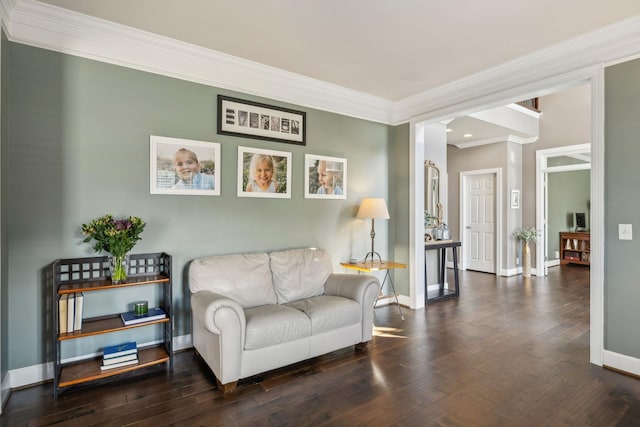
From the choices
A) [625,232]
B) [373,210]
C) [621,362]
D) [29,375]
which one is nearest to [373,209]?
[373,210]

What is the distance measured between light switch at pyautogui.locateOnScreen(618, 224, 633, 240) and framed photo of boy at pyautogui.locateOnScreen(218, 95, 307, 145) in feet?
9.63

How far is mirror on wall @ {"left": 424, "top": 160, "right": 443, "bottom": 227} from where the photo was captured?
17.3 feet

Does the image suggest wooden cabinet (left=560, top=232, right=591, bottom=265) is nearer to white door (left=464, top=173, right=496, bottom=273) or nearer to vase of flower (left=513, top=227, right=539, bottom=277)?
vase of flower (left=513, top=227, right=539, bottom=277)

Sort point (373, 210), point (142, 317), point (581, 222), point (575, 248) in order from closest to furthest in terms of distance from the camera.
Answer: point (142, 317)
point (373, 210)
point (575, 248)
point (581, 222)

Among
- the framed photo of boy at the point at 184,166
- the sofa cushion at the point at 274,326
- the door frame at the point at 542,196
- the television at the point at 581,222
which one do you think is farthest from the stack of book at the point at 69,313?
the television at the point at 581,222

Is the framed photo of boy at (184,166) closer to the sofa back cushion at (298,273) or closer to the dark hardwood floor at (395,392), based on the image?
the sofa back cushion at (298,273)

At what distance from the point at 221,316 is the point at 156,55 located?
2255 millimetres

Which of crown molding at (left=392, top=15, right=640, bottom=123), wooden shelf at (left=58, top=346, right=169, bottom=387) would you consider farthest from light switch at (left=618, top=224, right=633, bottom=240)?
wooden shelf at (left=58, top=346, right=169, bottom=387)

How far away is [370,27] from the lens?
2727 millimetres

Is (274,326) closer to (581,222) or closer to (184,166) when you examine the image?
(184,166)

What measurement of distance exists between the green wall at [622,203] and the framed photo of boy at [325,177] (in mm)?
2486

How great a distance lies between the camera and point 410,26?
2715 millimetres

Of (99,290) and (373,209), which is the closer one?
(99,290)

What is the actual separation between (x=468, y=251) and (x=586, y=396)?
507 cm
